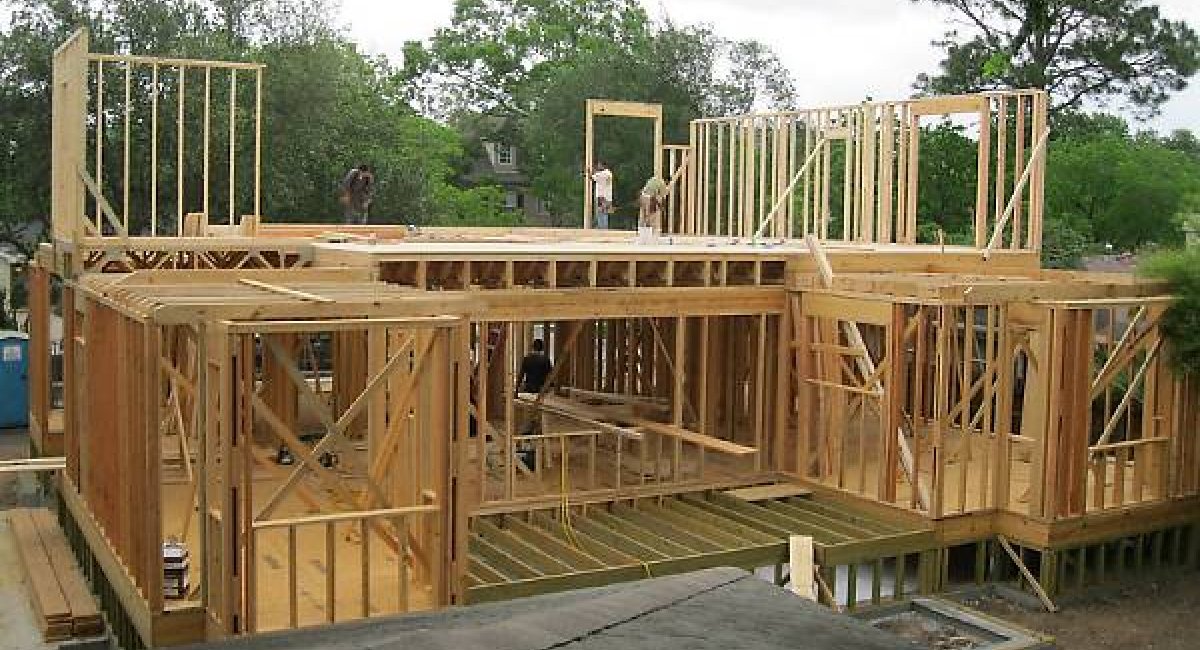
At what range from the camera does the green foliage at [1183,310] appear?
1481cm

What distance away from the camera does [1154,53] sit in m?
39.7

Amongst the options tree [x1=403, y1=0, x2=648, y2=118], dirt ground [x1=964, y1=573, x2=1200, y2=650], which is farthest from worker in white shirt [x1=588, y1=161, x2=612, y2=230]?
tree [x1=403, y1=0, x2=648, y2=118]

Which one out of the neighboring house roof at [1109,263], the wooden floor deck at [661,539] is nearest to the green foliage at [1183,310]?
the wooden floor deck at [661,539]

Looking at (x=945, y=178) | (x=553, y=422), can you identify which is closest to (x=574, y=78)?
(x=945, y=178)

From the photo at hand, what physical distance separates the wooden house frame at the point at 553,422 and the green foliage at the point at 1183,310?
210mm

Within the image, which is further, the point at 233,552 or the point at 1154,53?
the point at 1154,53

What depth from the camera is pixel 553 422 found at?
16.9 meters

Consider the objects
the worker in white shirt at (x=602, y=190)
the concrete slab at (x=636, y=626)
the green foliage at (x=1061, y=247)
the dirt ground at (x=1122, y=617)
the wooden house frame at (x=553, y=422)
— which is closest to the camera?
the concrete slab at (x=636, y=626)

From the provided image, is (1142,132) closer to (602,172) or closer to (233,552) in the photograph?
(602,172)

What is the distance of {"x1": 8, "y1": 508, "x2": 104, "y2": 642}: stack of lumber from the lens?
469 inches

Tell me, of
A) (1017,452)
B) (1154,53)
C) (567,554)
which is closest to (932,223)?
(1154,53)

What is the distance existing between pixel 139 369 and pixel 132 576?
1732 mm

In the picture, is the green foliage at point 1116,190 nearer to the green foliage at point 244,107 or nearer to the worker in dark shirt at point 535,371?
the green foliage at point 244,107

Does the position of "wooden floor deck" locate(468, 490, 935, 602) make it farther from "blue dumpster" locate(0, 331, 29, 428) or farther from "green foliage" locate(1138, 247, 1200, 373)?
"blue dumpster" locate(0, 331, 29, 428)
